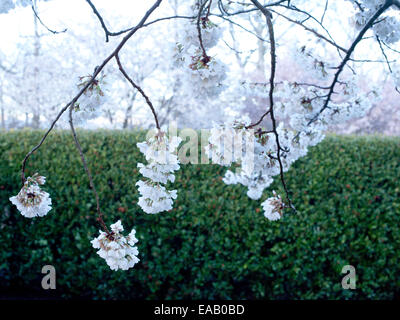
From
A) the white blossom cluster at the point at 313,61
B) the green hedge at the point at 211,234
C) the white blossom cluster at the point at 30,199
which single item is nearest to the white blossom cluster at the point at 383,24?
the white blossom cluster at the point at 313,61

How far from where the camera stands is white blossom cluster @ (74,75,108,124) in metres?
1.16

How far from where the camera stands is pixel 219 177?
131 inches

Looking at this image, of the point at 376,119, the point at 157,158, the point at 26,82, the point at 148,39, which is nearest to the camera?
the point at 157,158

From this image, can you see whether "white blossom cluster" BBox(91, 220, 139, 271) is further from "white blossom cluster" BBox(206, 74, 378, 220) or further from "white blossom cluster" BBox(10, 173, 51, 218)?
"white blossom cluster" BBox(206, 74, 378, 220)

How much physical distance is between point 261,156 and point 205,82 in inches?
13.3

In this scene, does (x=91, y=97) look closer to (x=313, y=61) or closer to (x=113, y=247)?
(x=113, y=247)

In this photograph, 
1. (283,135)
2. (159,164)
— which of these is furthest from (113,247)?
(283,135)

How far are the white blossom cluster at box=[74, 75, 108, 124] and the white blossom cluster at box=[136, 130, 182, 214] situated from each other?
23cm

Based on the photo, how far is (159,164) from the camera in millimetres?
1067

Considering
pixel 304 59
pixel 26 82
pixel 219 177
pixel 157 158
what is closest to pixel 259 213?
pixel 219 177

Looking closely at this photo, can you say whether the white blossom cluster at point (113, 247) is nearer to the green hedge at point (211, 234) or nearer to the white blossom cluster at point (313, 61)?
the white blossom cluster at point (313, 61)

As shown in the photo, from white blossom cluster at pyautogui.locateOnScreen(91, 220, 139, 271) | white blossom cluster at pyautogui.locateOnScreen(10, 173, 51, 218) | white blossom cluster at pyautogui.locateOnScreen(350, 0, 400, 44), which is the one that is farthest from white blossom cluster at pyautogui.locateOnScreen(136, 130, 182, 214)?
white blossom cluster at pyautogui.locateOnScreen(350, 0, 400, 44)

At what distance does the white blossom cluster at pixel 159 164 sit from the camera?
3.33 ft

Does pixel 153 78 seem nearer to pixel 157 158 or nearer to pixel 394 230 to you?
pixel 394 230
